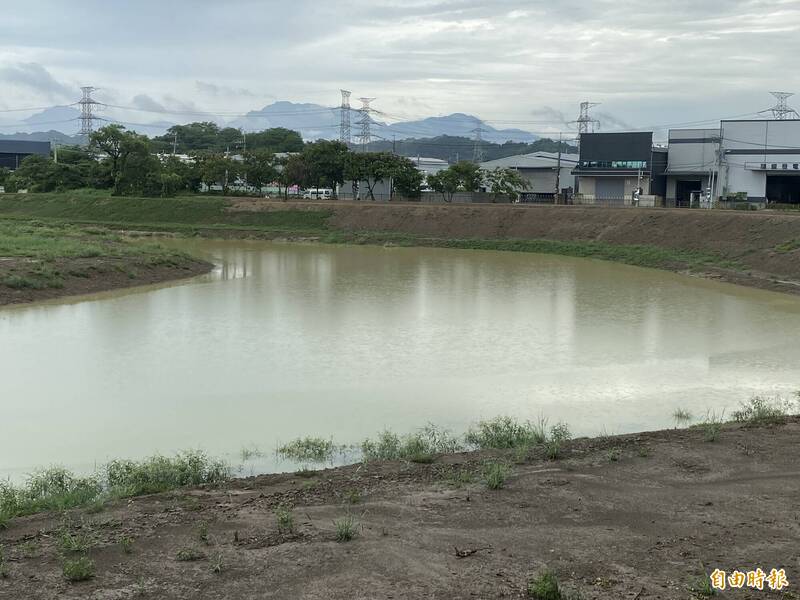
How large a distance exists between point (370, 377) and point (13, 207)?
181ft

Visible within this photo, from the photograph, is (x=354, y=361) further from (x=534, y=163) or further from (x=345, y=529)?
(x=534, y=163)

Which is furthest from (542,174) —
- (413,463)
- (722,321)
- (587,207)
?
(413,463)

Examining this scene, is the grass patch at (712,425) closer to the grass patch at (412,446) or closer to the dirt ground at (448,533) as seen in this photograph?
the dirt ground at (448,533)

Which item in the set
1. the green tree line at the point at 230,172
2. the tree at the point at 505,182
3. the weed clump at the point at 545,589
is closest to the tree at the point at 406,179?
the green tree line at the point at 230,172

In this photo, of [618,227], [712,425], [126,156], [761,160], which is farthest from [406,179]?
[712,425]

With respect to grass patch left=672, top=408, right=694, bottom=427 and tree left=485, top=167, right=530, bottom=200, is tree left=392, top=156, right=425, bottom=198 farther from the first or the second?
grass patch left=672, top=408, right=694, bottom=427

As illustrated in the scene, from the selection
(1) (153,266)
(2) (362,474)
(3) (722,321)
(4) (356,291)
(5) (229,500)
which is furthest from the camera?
(1) (153,266)

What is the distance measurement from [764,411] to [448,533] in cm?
693

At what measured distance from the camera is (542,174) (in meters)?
69.0

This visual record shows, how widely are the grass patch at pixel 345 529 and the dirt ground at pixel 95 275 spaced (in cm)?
1917

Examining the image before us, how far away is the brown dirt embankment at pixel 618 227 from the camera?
113 ft

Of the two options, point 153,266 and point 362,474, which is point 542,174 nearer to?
point 153,266

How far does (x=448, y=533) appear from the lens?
7348 millimetres

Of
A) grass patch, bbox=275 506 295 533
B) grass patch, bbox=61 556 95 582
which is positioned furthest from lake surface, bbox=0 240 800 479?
grass patch, bbox=61 556 95 582
